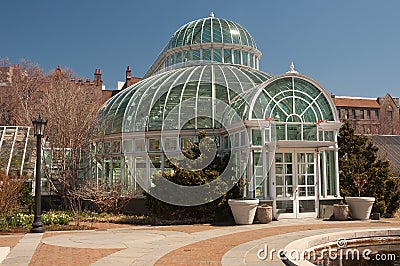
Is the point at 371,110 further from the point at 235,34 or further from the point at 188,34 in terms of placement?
the point at 188,34

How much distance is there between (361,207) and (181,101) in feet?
28.9

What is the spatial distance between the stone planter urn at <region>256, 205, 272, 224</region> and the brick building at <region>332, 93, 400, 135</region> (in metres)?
46.3

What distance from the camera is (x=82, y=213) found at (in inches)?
674

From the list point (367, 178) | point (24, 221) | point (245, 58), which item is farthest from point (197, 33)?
point (24, 221)

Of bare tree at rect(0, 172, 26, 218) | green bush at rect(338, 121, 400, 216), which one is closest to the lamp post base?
bare tree at rect(0, 172, 26, 218)

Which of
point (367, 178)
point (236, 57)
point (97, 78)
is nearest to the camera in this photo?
point (367, 178)

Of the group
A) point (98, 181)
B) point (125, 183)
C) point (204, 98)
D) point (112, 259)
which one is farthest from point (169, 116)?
point (112, 259)

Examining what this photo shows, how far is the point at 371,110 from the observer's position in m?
61.0

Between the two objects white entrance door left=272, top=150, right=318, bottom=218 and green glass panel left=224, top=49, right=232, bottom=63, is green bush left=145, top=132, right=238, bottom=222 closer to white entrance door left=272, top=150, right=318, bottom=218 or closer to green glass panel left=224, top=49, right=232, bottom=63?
white entrance door left=272, top=150, right=318, bottom=218

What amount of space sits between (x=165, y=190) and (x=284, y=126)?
5.48 meters

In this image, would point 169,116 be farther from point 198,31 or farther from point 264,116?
point 198,31

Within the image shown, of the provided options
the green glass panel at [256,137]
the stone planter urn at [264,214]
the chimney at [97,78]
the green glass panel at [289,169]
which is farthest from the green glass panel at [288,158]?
the chimney at [97,78]

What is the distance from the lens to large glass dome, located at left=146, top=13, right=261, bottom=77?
2345 centimetres

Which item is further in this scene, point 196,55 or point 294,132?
point 196,55
